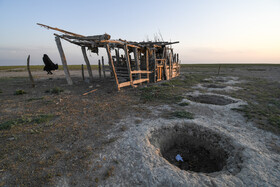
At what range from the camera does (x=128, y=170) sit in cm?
273

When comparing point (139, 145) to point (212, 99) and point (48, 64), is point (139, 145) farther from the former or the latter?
point (48, 64)

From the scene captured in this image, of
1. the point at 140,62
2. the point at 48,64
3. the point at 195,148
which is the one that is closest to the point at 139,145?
the point at 195,148

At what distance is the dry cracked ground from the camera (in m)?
2.57

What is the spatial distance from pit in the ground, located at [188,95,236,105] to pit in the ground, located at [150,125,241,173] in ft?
11.9

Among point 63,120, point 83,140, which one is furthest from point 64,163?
point 63,120

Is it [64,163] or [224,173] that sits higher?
[64,163]

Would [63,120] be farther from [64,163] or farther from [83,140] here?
[64,163]

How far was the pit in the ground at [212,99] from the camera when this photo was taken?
7.22m

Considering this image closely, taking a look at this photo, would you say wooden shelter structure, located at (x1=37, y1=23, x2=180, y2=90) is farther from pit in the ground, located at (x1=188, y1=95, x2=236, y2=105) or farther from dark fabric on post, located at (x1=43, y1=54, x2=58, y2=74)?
pit in the ground, located at (x1=188, y1=95, x2=236, y2=105)

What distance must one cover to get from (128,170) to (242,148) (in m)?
2.91

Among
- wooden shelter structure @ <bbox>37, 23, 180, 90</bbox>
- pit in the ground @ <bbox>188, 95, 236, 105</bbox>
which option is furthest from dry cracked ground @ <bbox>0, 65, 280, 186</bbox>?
wooden shelter structure @ <bbox>37, 23, 180, 90</bbox>

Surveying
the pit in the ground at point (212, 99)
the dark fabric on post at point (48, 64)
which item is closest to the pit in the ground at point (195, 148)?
the pit in the ground at point (212, 99)

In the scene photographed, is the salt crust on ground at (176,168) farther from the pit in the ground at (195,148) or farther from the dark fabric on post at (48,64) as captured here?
the dark fabric on post at (48,64)

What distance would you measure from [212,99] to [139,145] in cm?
610
